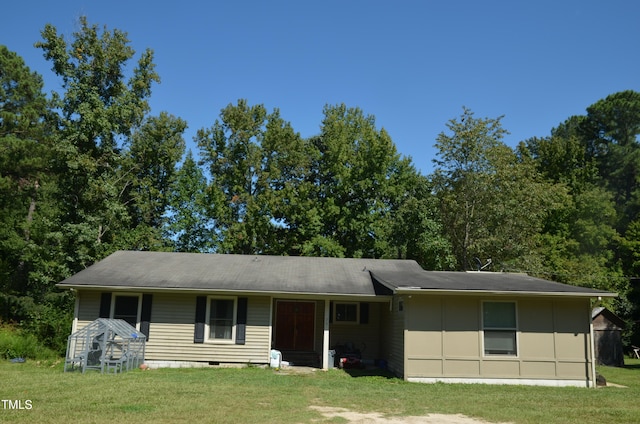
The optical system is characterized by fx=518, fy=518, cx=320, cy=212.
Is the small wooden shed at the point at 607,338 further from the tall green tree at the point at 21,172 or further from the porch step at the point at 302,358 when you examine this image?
the tall green tree at the point at 21,172

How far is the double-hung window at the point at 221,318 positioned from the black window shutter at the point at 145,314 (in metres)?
1.76

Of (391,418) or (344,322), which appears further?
(344,322)

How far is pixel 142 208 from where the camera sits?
27.0 m

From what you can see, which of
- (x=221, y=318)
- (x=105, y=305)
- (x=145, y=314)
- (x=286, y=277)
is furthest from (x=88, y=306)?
(x=286, y=277)

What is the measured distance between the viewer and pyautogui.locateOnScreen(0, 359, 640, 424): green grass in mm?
7891

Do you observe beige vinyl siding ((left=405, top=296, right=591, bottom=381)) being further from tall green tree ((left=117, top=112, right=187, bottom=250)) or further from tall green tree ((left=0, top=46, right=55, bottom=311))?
tall green tree ((left=0, top=46, right=55, bottom=311))

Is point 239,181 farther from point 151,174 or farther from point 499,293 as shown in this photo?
point 499,293

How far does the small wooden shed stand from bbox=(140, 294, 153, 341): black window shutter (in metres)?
16.7

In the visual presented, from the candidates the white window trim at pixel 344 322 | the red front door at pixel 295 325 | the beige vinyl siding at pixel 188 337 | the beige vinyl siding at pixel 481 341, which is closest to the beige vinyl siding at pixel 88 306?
the beige vinyl siding at pixel 188 337

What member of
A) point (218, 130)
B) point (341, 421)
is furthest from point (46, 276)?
point (341, 421)

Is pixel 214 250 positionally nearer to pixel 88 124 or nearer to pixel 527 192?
pixel 88 124

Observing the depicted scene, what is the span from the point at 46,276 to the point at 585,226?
31922mm

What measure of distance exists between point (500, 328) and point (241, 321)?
725cm

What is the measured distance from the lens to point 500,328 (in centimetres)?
1313
